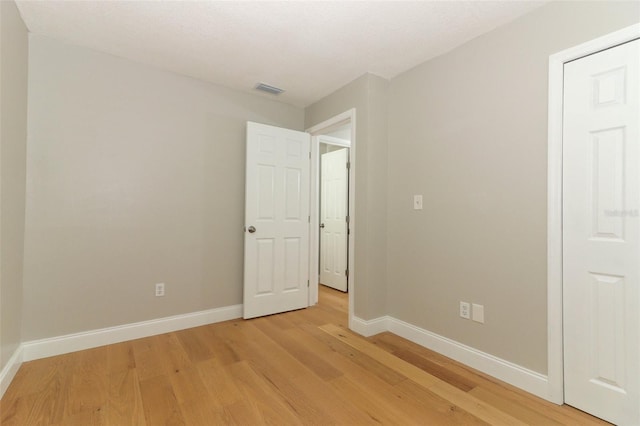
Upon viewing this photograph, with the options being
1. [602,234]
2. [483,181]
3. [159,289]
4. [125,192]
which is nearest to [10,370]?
[159,289]

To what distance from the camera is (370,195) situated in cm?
280

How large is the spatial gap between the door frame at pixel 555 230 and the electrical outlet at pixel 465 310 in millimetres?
508

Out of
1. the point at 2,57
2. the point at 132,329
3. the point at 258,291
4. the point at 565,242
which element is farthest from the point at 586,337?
the point at 2,57

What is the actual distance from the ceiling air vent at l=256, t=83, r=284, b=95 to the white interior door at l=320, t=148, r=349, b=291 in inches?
57.2

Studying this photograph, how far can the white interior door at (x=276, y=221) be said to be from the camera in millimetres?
3154

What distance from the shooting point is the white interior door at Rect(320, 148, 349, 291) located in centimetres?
439

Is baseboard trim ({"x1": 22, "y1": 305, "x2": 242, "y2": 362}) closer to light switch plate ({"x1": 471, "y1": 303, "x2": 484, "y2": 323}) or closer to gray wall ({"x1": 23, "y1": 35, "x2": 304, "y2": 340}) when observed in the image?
gray wall ({"x1": 23, "y1": 35, "x2": 304, "y2": 340})

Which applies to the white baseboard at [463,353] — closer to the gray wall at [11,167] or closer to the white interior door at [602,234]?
the white interior door at [602,234]

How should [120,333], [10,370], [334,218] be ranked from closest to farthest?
[10,370]
[120,333]
[334,218]

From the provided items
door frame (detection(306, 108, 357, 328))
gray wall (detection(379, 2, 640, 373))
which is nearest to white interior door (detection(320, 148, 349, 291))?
door frame (detection(306, 108, 357, 328))

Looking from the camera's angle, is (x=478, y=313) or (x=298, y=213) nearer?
(x=478, y=313)

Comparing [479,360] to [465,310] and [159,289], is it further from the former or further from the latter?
[159,289]

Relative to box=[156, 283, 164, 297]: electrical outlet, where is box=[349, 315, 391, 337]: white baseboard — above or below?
below

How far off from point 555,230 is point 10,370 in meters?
3.53
